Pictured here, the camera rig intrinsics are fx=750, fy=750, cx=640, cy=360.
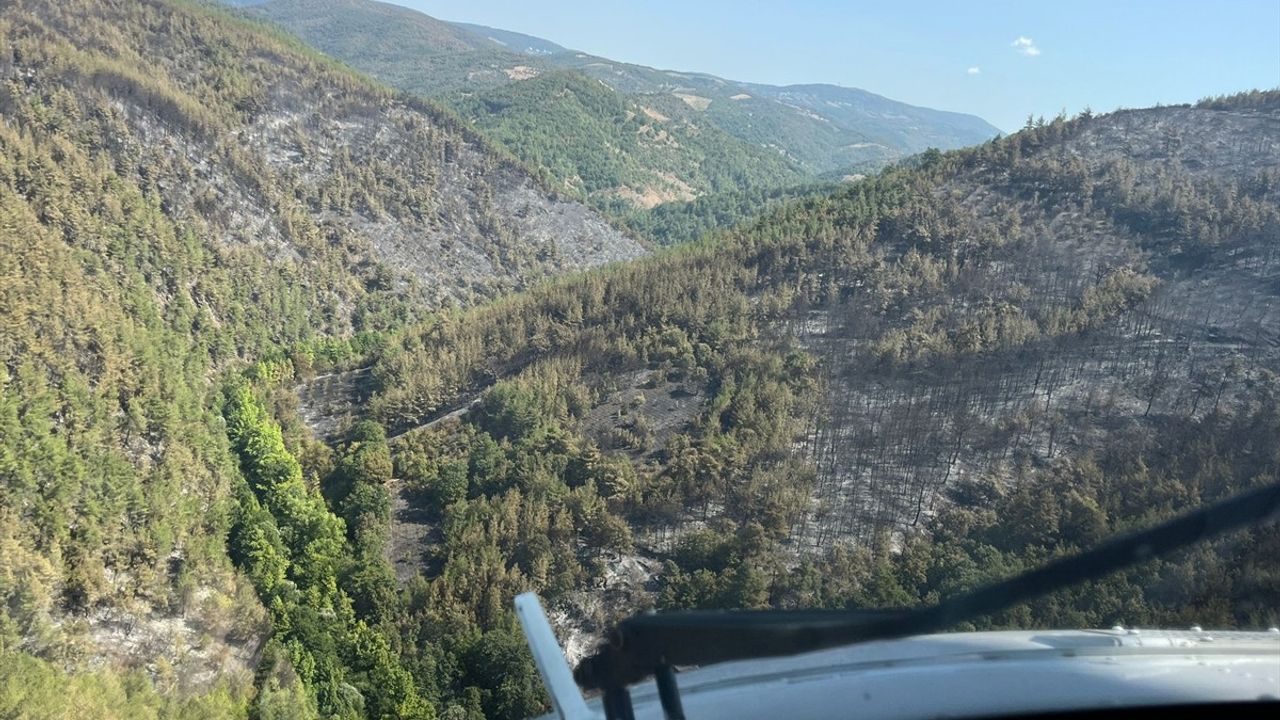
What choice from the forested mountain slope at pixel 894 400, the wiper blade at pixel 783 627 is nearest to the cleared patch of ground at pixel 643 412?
the forested mountain slope at pixel 894 400

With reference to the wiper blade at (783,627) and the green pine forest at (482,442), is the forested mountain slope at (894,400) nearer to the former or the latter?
the green pine forest at (482,442)

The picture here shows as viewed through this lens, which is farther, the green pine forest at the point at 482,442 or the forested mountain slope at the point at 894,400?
the forested mountain slope at the point at 894,400

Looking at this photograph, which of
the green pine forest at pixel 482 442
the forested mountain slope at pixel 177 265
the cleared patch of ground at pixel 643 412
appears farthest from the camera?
the cleared patch of ground at pixel 643 412

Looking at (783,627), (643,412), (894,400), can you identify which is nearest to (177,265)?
(643,412)

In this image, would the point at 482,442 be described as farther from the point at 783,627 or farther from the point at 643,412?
the point at 783,627

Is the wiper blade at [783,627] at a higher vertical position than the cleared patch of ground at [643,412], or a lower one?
higher

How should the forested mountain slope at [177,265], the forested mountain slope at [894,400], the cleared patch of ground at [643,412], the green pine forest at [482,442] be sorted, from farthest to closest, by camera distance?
1. the cleared patch of ground at [643,412]
2. the forested mountain slope at [177,265]
3. the forested mountain slope at [894,400]
4. the green pine forest at [482,442]

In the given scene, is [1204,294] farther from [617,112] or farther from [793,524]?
[617,112]
